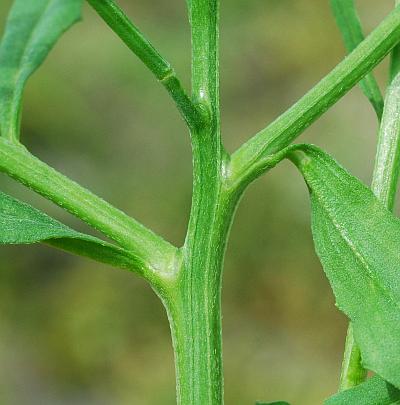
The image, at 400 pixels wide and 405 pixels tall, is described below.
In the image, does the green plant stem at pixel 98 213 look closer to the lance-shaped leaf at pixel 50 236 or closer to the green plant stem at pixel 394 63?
the lance-shaped leaf at pixel 50 236

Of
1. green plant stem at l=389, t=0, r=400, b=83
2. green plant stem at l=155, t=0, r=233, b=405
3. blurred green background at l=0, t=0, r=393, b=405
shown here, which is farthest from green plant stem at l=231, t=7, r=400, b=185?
blurred green background at l=0, t=0, r=393, b=405

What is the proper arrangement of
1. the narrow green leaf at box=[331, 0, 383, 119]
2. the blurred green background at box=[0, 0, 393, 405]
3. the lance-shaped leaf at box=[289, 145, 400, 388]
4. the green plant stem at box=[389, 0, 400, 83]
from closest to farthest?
the lance-shaped leaf at box=[289, 145, 400, 388] → the green plant stem at box=[389, 0, 400, 83] → the narrow green leaf at box=[331, 0, 383, 119] → the blurred green background at box=[0, 0, 393, 405]

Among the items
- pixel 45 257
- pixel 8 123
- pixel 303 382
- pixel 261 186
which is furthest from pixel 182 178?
pixel 8 123

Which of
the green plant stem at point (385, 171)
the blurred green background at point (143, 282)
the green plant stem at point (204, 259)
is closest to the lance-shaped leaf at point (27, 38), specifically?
the green plant stem at point (204, 259)

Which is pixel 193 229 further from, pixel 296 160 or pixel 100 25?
pixel 100 25

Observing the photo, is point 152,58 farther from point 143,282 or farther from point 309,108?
point 143,282

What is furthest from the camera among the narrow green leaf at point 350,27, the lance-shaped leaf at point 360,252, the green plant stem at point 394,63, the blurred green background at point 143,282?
the blurred green background at point 143,282

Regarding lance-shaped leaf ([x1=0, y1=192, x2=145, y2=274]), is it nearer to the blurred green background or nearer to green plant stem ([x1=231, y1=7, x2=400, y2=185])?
green plant stem ([x1=231, y1=7, x2=400, y2=185])
